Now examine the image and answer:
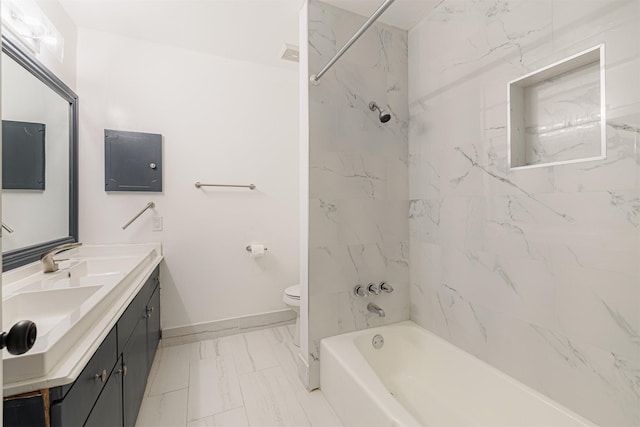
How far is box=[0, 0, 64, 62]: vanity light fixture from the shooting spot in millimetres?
1420

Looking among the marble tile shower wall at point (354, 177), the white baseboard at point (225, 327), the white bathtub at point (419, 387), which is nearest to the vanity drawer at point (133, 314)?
the white baseboard at point (225, 327)

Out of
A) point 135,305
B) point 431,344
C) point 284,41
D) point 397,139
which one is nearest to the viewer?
point 135,305

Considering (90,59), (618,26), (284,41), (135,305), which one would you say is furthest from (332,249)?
(90,59)

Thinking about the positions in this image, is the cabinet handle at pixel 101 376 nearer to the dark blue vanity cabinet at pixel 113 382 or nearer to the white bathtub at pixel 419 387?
the dark blue vanity cabinet at pixel 113 382

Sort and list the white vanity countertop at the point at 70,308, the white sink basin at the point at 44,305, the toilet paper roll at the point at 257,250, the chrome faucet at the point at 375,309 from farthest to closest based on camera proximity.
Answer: the toilet paper roll at the point at 257,250, the chrome faucet at the point at 375,309, the white sink basin at the point at 44,305, the white vanity countertop at the point at 70,308

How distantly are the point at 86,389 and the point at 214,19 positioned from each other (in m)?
2.22

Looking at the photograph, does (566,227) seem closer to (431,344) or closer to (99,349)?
(431,344)

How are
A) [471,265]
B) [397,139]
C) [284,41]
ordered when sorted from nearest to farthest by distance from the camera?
[471,265] < [397,139] < [284,41]

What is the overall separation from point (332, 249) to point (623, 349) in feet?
4.26

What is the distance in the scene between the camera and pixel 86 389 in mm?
886

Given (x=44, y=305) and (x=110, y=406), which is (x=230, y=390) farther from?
(x=44, y=305)

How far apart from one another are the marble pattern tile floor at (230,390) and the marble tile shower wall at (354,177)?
0.23 m

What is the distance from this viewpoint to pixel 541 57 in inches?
49.3

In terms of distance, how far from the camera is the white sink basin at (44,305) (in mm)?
1086
